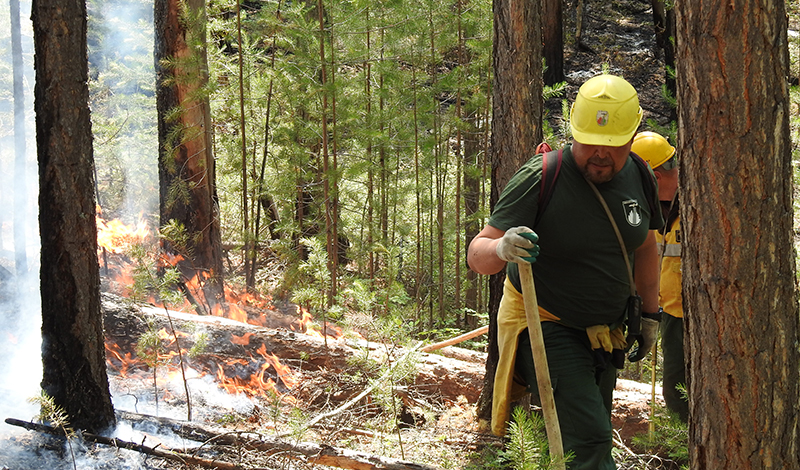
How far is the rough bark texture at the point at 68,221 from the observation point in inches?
160

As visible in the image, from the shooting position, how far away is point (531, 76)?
4.54 m

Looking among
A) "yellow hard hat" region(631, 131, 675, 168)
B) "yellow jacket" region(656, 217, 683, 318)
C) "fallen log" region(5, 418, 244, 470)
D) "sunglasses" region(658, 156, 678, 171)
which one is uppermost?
"yellow hard hat" region(631, 131, 675, 168)

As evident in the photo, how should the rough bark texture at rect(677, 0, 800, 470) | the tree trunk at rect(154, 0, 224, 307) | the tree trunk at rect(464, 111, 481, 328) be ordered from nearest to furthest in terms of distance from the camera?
the rough bark texture at rect(677, 0, 800, 470) < the tree trunk at rect(154, 0, 224, 307) < the tree trunk at rect(464, 111, 481, 328)

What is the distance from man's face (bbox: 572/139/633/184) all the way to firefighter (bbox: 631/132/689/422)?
3.74 feet

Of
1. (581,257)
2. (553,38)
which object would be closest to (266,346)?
(581,257)

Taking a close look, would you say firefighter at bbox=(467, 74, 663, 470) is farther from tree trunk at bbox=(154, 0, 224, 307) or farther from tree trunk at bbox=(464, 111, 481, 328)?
tree trunk at bbox=(464, 111, 481, 328)

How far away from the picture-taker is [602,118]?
3.01 metres

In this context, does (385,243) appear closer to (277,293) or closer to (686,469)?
(277,293)

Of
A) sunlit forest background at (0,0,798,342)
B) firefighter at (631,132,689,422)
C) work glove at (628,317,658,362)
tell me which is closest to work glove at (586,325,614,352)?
work glove at (628,317,658,362)

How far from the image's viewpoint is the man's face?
10.1 feet

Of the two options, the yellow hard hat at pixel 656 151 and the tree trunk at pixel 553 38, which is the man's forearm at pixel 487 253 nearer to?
the yellow hard hat at pixel 656 151

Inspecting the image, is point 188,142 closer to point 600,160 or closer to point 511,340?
point 511,340

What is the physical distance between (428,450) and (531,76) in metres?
2.73

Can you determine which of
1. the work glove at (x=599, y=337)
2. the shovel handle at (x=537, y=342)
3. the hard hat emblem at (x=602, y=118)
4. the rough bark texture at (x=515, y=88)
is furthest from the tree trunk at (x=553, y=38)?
the shovel handle at (x=537, y=342)
